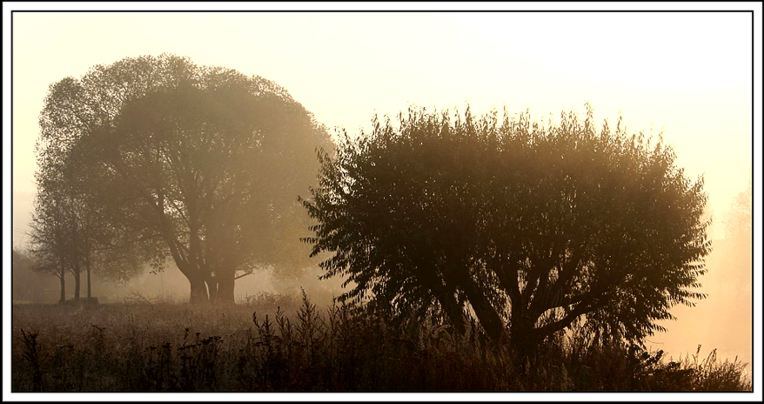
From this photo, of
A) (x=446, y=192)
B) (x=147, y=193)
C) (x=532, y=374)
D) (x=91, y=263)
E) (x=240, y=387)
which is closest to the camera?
(x=240, y=387)

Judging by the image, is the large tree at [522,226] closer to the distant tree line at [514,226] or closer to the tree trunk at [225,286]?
the distant tree line at [514,226]

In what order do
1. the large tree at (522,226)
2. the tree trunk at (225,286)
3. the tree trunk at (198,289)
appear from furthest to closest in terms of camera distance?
the tree trunk at (225,286) → the tree trunk at (198,289) → the large tree at (522,226)

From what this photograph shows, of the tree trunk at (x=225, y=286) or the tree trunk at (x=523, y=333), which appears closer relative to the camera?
the tree trunk at (x=523, y=333)

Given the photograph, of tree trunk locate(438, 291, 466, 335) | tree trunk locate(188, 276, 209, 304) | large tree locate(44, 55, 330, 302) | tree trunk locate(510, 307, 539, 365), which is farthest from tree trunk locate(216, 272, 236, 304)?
tree trunk locate(510, 307, 539, 365)

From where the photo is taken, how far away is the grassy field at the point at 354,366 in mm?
14641

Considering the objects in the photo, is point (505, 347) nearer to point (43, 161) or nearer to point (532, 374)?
point (532, 374)

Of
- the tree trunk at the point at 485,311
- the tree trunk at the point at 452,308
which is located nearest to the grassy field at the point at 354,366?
the tree trunk at the point at 452,308

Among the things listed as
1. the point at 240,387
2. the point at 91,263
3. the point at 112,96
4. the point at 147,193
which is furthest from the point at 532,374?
the point at 91,263

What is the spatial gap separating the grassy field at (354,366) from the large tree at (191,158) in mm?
21951

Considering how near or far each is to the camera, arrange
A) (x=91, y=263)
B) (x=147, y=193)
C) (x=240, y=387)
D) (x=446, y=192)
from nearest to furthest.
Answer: (x=240, y=387)
(x=446, y=192)
(x=147, y=193)
(x=91, y=263)

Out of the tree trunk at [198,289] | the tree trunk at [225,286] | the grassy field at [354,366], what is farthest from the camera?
the tree trunk at [225,286]

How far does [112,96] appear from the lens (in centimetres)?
4172

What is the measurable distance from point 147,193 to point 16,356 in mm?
23972

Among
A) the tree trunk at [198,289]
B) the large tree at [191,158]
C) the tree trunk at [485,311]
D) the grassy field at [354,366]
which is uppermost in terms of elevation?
the large tree at [191,158]
